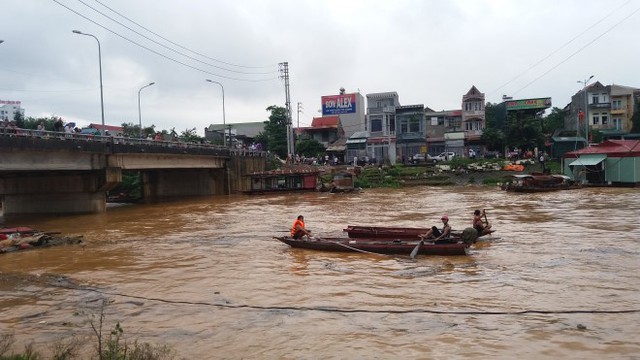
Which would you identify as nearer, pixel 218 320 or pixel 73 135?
pixel 218 320

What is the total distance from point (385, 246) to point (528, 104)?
181 ft

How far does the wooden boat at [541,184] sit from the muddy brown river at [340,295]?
1550 cm

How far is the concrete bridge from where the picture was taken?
91.4 ft

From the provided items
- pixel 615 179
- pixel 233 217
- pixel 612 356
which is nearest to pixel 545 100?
pixel 615 179

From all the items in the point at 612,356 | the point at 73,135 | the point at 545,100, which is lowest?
the point at 612,356

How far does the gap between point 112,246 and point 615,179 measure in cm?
3897

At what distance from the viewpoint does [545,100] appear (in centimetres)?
6347

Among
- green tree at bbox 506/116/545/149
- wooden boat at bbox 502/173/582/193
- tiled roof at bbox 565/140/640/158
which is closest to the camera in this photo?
tiled roof at bbox 565/140/640/158

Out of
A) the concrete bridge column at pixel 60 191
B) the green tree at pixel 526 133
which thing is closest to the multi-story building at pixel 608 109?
the green tree at pixel 526 133

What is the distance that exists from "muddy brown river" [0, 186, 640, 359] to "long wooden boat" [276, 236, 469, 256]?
0.26 meters

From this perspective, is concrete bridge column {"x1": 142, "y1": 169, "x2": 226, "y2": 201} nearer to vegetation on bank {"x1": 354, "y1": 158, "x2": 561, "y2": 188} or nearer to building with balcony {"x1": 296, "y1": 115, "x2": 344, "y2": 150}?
vegetation on bank {"x1": 354, "y1": 158, "x2": 561, "y2": 188}

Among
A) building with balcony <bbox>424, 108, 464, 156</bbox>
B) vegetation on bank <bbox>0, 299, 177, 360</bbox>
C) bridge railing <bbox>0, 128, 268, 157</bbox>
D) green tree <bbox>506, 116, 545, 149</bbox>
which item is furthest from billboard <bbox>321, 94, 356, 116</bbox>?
vegetation on bank <bbox>0, 299, 177, 360</bbox>

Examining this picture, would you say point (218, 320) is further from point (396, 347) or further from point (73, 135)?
point (73, 135)

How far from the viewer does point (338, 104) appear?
3211 inches
